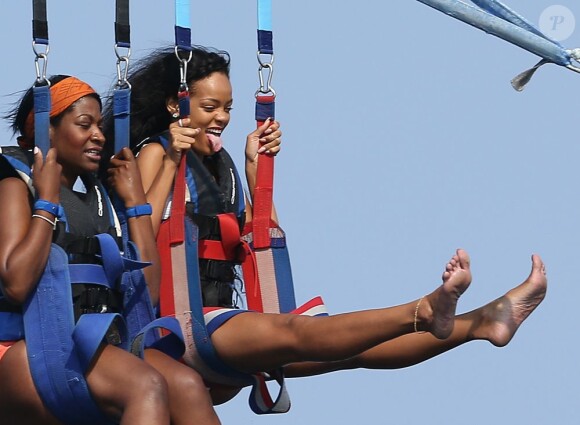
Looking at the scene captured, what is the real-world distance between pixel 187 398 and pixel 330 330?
21.1 inches

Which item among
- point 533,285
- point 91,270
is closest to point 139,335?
point 91,270

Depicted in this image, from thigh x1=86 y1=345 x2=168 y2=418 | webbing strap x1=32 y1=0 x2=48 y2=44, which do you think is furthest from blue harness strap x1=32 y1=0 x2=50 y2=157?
thigh x1=86 y1=345 x2=168 y2=418

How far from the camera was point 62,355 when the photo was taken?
5.96 m

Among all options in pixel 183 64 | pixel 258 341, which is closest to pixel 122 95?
pixel 183 64

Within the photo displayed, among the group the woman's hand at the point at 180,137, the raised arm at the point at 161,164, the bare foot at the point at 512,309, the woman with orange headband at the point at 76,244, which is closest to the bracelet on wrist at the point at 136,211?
the woman with orange headband at the point at 76,244

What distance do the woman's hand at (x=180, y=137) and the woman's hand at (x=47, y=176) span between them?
2.04ft

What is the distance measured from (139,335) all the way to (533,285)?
1.37m

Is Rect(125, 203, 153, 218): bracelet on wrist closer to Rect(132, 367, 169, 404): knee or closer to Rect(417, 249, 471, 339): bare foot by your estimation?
Rect(132, 367, 169, 404): knee

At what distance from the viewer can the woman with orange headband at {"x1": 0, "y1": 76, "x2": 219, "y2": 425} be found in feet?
19.3

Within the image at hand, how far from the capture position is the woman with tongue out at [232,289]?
609cm

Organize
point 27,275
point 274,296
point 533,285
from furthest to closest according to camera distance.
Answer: point 274,296, point 533,285, point 27,275

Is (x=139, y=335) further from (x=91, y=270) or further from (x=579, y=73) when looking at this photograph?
(x=579, y=73)

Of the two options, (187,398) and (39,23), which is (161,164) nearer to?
(39,23)

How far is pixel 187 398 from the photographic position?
6.14 meters
